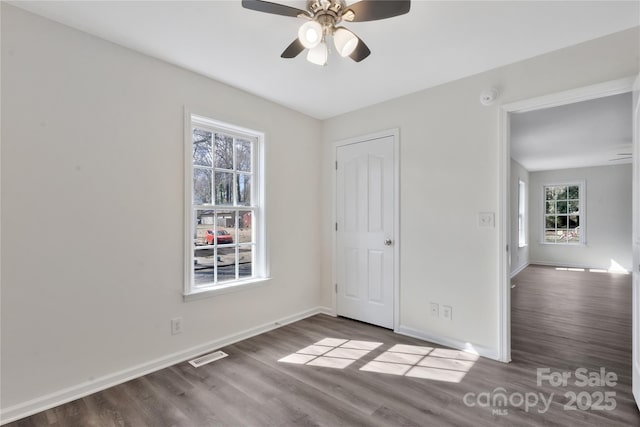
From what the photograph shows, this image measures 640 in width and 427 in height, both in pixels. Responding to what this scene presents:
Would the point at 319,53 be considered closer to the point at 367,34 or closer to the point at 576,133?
the point at 367,34

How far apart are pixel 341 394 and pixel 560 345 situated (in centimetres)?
224

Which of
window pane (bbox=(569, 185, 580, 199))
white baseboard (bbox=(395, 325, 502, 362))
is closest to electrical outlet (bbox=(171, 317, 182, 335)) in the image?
white baseboard (bbox=(395, 325, 502, 362))

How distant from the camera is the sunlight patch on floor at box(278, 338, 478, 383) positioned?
8.02 feet

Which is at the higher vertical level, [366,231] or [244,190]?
[244,190]

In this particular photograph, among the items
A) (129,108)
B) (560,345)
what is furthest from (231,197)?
(560,345)

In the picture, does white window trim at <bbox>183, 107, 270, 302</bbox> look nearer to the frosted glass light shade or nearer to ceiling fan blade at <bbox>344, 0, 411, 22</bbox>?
the frosted glass light shade

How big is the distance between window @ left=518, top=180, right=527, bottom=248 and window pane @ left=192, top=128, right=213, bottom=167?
724cm

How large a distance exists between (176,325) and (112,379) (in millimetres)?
541

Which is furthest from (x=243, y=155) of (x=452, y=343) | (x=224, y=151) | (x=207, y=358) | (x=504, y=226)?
(x=452, y=343)

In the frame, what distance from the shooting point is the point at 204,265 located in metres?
2.92

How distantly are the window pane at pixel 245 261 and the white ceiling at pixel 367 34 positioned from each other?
167 cm

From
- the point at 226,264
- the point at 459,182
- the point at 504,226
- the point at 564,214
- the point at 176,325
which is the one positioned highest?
the point at 459,182

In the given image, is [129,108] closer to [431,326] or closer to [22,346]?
[22,346]

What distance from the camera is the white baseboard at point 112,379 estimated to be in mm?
1889
